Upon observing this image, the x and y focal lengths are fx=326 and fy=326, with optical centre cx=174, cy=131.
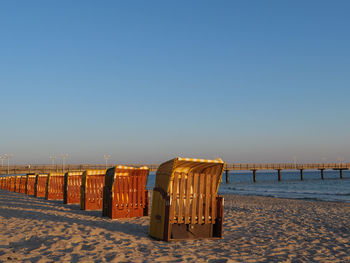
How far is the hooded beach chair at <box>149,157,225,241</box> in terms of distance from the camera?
709 centimetres

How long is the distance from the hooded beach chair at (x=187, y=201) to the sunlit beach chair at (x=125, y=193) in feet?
10.7

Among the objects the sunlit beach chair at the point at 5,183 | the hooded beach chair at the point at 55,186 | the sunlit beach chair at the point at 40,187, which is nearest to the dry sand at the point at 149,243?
the hooded beach chair at the point at 55,186

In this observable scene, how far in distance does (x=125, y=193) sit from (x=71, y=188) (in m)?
6.38

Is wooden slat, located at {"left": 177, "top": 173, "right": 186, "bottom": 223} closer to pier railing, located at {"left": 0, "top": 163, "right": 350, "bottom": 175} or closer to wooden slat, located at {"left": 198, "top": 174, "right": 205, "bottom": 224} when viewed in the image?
wooden slat, located at {"left": 198, "top": 174, "right": 205, "bottom": 224}

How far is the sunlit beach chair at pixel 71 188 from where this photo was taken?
16062mm

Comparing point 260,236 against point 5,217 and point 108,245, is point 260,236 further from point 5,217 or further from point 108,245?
point 5,217

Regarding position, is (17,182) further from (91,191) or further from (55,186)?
(91,191)

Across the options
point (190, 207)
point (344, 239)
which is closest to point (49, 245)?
point (190, 207)

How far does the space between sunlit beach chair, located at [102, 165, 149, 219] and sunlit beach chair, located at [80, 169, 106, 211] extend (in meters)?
2.16

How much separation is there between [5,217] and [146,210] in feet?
15.3

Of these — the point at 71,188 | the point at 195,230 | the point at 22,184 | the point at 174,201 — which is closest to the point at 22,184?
the point at 22,184

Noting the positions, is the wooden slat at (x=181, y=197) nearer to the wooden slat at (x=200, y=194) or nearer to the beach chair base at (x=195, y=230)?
the beach chair base at (x=195, y=230)

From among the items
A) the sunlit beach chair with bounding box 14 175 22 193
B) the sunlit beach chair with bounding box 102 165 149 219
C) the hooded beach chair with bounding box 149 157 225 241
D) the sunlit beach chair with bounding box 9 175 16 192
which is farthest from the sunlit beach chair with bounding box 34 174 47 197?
the hooded beach chair with bounding box 149 157 225 241

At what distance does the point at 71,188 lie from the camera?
53.2ft
